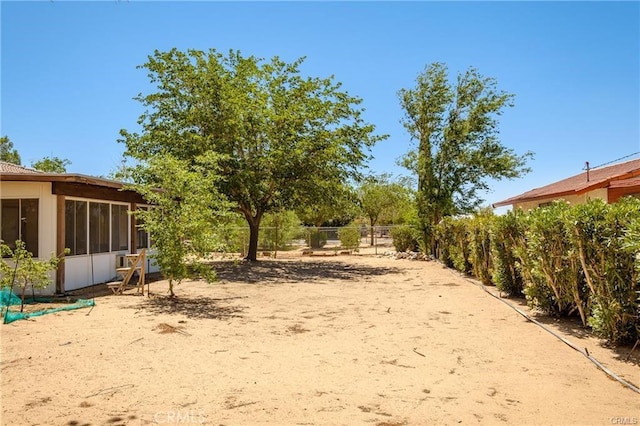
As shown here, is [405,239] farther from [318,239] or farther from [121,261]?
[121,261]

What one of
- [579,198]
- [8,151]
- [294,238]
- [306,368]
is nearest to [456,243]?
[579,198]

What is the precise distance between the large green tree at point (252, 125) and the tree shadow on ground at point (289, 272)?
2858mm

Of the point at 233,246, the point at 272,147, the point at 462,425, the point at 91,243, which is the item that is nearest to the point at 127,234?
the point at 91,243

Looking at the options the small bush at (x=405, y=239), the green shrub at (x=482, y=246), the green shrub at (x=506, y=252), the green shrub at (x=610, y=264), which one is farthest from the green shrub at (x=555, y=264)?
the small bush at (x=405, y=239)

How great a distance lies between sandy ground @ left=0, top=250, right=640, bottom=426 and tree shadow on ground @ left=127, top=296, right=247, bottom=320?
74 mm

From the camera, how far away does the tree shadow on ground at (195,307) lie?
8477 mm

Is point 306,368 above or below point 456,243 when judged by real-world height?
below

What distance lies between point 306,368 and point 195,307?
191 inches

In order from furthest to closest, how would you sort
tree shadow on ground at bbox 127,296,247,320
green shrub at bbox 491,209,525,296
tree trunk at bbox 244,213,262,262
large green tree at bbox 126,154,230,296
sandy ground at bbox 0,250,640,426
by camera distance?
1. tree trunk at bbox 244,213,262,262
2. large green tree at bbox 126,154,230,296
3. green shrub at bbox 491,209,525,296
4. tree shadow on ground at bbox 127,296,247,320
5. sandy ground at bbox 0,250,640,426

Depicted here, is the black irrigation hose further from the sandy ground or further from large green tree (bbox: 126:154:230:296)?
large green tree (bbox: 126:154:230:296)

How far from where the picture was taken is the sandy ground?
3.78 m

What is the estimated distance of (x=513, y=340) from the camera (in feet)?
20.7

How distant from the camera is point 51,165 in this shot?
39.1 m

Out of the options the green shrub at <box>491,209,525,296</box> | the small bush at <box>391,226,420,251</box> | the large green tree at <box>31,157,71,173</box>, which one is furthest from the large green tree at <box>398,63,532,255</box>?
the large green tree at <box>31,157,71,173</box>
